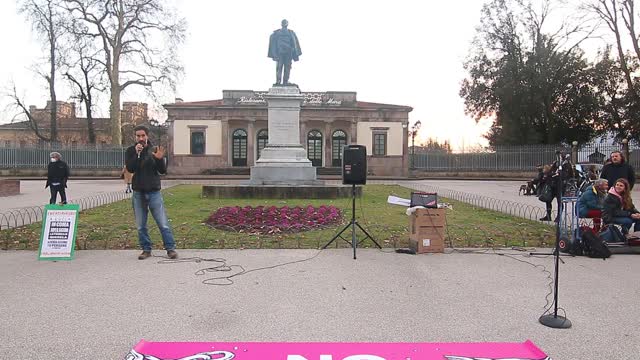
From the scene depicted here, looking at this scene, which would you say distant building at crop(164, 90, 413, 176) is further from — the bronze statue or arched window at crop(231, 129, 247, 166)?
the bronze statue

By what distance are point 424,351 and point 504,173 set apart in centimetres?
4290

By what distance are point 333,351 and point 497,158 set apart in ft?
144

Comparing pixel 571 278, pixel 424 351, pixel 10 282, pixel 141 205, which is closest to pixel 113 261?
pixel 141 205

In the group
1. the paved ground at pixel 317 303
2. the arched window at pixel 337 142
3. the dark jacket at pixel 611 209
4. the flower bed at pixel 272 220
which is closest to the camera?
the paved ground at pixel 317 303

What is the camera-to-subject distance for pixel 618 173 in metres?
9.55

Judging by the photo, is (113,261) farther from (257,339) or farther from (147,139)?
(257,339)

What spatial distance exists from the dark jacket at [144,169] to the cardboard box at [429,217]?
412 cm

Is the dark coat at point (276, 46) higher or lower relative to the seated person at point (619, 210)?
higher

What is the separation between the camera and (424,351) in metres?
3.88

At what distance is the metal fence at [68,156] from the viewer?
1681 inches

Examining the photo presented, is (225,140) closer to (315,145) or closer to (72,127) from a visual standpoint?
(315,145)

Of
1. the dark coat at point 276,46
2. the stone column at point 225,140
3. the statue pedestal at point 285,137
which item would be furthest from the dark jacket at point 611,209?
the stone column at point 225,140

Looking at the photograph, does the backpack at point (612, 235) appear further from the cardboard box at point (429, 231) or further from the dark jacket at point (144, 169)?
the dark jacket at point (144, 169)

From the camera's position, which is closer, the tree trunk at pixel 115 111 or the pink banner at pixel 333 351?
the pink banner at pixel 333 351
